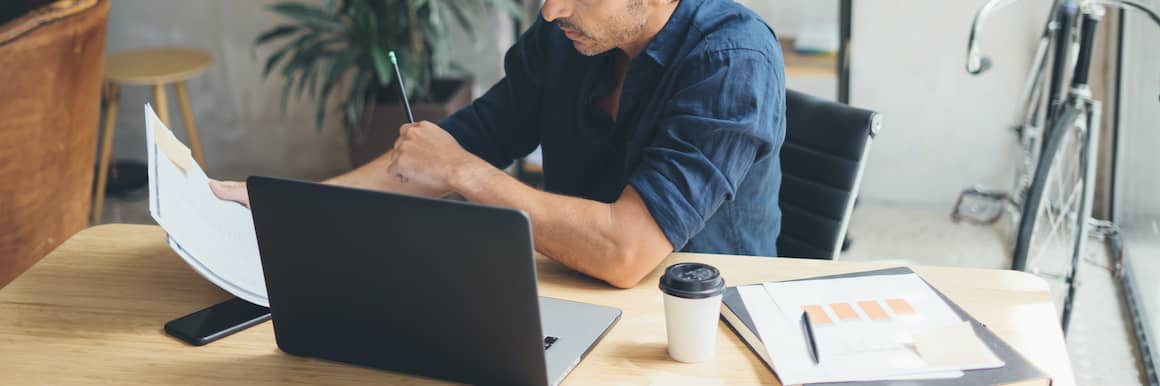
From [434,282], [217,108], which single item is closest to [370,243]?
[434,282]

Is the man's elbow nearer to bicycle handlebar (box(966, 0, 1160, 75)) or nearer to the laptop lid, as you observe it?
the laptop lid

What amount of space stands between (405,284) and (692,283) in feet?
0.91

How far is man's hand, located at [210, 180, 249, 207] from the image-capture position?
1.46m

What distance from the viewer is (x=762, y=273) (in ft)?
4.57

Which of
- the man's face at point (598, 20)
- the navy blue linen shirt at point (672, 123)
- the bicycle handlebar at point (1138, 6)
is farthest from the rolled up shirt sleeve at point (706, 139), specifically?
the bicycle handlebar at point (1138, 6)

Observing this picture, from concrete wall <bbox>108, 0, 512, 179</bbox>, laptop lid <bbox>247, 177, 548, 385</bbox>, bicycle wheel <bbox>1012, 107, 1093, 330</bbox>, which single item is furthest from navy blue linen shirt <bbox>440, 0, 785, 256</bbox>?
concrete wall <bbox>108, 0, 512, 179</bbox>

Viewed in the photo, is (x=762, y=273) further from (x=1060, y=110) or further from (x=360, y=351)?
(x=1060, y=110)

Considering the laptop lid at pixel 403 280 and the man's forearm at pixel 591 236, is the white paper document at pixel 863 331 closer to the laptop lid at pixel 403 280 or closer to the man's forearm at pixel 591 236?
the man's forearm at pixel 591 236

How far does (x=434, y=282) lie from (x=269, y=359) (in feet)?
0.86

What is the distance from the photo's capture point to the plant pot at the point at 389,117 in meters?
3.37

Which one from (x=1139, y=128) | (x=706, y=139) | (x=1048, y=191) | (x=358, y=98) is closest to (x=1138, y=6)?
(x=1048, y=191)

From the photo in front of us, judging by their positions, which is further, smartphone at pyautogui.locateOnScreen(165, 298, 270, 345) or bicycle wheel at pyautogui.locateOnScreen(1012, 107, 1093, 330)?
bicycle wheel at pyautogui.locateOnScreen(1012, 107, 1093, 330)

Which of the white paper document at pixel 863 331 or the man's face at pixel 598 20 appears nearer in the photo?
the white paper document at pixel 863 331

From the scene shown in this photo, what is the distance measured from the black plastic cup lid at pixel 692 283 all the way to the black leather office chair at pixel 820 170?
56cm
